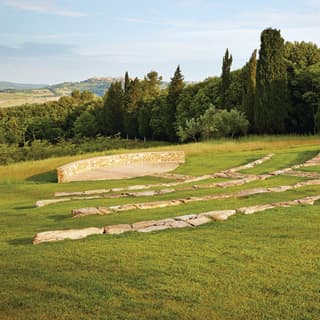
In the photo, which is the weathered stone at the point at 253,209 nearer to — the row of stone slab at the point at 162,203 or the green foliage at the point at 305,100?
the row of stone slab at the point at 162,203

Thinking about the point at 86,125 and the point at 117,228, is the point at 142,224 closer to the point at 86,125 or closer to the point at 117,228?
the point at 117,228

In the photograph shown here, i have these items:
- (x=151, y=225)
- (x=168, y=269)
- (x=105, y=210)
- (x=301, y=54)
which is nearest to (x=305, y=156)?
(x=105, y=210)

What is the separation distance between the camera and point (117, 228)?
273 inches

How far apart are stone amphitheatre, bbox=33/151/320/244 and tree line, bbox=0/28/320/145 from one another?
14468 mm

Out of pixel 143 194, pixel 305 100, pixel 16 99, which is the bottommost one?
pixel 143 194

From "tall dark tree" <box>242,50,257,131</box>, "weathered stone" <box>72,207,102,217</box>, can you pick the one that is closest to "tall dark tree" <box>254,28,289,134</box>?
"tall dark tree" <box>242,50,257,131</box>

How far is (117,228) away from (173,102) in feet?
144

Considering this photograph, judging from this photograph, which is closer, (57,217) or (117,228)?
(117,228)

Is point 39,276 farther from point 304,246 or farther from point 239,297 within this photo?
point 304,246

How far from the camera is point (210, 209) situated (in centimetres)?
852

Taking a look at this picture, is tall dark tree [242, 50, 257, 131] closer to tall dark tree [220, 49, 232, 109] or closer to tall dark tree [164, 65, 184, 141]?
tall dark tree [220, 49, 232, 109]

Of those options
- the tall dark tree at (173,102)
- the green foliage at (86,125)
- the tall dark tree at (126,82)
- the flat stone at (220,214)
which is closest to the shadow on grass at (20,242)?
the flat stone at (220,214)

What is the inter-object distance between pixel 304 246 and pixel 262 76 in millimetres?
29828

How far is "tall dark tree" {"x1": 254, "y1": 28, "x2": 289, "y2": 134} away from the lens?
33.8m
